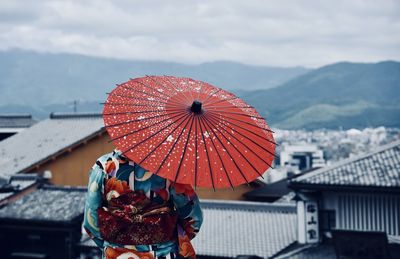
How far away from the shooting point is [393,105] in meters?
173

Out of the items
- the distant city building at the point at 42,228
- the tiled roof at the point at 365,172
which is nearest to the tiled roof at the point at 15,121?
the distant city building at the point at 42,228

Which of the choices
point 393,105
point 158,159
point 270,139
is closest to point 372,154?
point 270,139

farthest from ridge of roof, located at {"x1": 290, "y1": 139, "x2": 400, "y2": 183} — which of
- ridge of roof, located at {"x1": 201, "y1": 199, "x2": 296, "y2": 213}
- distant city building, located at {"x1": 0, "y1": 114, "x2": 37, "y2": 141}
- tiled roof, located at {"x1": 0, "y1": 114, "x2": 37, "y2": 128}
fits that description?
tiled roof, located at {"x1": 0, "y1": 114, "x2": 37, "y2": 128}

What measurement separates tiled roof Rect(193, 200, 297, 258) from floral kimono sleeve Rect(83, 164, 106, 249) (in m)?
13.1

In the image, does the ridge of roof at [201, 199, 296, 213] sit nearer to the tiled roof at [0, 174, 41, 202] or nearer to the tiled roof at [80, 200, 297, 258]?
the tiled roof at [80, 200, 297, 258]

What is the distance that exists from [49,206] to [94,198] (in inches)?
579

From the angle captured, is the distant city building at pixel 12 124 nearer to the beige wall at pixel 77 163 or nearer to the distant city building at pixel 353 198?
the beige wall at pixel 77 163

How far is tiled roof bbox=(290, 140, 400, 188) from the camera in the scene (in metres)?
14.0

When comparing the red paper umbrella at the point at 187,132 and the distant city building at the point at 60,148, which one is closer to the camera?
the red paper umbrella at the point at 187,132

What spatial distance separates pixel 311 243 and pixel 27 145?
60.8 ft

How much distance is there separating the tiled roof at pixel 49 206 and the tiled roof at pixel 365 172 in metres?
6.99

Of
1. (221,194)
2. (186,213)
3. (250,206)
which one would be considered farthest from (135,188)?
(221,194)

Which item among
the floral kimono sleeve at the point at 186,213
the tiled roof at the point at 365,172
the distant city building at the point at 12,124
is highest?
the floral kimono sleeve at the point at 186,213

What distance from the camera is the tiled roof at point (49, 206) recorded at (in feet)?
55.6
